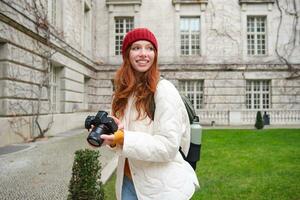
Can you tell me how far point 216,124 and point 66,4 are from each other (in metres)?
11.3

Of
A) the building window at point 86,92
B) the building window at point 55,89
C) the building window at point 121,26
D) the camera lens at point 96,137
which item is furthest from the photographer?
the building window at point 121,26

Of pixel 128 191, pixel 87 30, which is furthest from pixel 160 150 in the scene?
pixel 87 30

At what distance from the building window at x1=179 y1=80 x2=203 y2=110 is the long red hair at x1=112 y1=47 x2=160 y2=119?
2092 centimetres

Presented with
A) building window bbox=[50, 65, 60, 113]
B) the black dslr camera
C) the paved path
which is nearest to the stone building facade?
building window bbox=[50, 65, 60, 113]

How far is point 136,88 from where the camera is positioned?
2.02 metres

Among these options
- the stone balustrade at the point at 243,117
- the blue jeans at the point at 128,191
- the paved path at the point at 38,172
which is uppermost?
the blue jeans at the point at 128,191

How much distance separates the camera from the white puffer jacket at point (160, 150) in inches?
71.4

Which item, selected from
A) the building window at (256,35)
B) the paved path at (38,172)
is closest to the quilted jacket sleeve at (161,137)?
the paved path at (38,172)

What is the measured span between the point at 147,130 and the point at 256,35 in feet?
75.2

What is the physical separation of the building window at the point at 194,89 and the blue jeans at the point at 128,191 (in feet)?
69.0

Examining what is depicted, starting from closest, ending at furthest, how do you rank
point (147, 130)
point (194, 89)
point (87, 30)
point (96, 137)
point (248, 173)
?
point (96, 137) → point (147, 130) → point (248, 173) → point (87, 30) → point (194, 89)

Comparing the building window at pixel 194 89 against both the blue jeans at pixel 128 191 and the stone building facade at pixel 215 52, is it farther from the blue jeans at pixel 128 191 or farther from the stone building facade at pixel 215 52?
the blue jeans at pixel 128 191

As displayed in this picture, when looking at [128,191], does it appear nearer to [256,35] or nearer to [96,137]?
[96,137]

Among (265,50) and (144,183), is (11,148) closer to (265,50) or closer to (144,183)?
(144,183)
